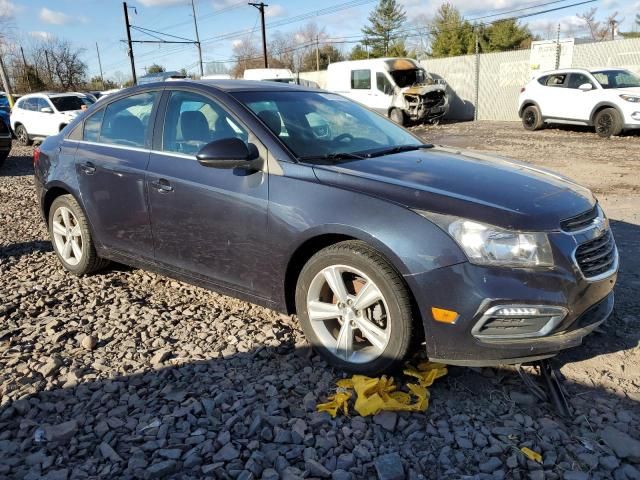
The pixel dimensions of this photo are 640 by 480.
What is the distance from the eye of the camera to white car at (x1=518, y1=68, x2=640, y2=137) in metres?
13.8

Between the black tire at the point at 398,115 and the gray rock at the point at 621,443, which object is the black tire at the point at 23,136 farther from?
the gray rock at the point at 621,443

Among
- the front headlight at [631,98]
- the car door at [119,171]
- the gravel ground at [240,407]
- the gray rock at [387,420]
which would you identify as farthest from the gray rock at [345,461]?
the front headlight at [631,98]

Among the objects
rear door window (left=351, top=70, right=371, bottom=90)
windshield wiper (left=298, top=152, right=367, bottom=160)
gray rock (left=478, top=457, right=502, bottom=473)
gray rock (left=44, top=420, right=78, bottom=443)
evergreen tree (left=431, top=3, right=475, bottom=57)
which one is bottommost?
gray rock (left=478, top=457, right=502, bottom=473)

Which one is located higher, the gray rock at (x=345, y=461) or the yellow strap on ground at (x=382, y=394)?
the yellow strap on ground at (x=382, y=394)

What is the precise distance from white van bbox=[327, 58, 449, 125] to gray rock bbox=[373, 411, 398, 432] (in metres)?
17.5

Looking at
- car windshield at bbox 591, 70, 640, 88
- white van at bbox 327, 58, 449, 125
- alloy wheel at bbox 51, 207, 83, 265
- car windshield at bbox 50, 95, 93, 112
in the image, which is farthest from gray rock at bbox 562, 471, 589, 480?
white van at bbox 327, 58, 449, 125

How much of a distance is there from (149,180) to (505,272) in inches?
99.5

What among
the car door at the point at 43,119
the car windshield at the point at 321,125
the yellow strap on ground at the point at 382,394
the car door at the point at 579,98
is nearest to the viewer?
the yellow strap on ground at the point at 382,394

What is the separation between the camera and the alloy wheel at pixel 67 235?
4773 mm

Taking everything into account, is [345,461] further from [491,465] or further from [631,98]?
[631,98]

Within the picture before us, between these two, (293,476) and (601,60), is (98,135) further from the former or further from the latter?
(601,60)

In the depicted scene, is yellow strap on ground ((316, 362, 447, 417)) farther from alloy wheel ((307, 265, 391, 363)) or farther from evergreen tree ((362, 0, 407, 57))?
evergreen tree ((362, 0, 407, 57))

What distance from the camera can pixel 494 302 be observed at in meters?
2.60

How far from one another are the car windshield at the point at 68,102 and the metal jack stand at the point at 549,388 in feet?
52.0
